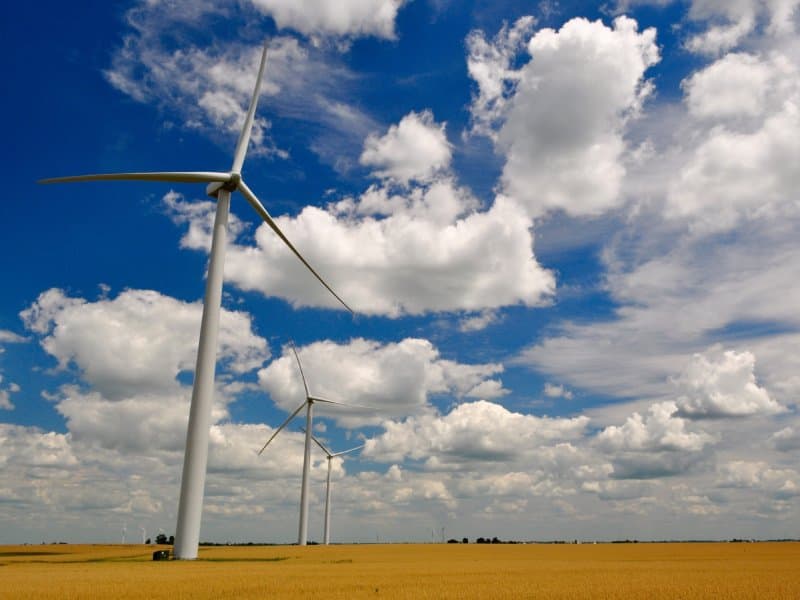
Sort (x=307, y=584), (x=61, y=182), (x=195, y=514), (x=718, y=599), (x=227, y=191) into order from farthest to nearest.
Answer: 1. (x=227, y=191)
2. (x=61, y=182)
3. (x=195, y=514)
4. (x=307, y=584)
5. (x=718, y=599)

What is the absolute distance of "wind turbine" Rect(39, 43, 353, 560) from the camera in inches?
2143

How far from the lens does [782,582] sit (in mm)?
40031

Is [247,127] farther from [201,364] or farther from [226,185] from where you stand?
[201,364]

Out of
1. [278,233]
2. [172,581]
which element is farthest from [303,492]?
[172,581]

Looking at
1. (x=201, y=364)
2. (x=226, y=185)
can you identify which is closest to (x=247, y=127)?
(x=226, y=185)

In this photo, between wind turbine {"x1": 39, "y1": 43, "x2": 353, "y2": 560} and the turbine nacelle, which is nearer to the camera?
wind turbine {"x1": 39, "y1": 43, "x2": 353, "y2": 560}

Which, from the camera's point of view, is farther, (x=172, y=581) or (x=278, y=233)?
(x=278, y=233)

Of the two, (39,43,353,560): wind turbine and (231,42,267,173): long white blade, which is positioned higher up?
(231,42,267,173): long white blade

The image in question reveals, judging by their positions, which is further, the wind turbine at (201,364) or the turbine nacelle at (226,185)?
the turbine nacelle at (226,185)

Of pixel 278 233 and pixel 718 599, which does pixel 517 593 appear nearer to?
pixel 718 599

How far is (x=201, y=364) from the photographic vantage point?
56688 millimetres

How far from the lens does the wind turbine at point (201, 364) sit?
179ft

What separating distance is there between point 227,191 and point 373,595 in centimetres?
4923

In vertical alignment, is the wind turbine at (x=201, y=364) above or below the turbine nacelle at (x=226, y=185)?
below
